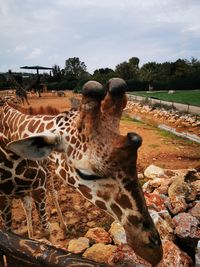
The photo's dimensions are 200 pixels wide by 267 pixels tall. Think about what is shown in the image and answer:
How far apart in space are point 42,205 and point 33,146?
2.39m

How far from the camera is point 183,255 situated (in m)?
3.66

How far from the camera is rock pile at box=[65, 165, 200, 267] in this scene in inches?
141

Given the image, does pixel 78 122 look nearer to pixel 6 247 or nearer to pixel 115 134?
pixel 115 134

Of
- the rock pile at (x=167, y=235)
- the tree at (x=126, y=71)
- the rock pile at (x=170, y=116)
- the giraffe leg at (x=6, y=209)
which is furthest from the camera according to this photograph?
the tree at (x=126, y=71)

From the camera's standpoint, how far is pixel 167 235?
13.6 feet

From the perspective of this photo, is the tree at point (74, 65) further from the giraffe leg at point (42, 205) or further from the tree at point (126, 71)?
the giraffe leg at point (42, 205)

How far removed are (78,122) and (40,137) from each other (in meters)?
0.34

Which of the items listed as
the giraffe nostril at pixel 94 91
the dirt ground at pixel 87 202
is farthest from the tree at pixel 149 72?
the giraffe nostril at pixel 94 91

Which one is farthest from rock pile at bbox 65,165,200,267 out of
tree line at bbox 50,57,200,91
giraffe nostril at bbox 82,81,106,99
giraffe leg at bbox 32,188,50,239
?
tree line at bbox 50,57,200,91

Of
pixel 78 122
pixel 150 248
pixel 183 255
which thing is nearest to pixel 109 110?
pixel 78 122

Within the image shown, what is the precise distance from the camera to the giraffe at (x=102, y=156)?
2260mm

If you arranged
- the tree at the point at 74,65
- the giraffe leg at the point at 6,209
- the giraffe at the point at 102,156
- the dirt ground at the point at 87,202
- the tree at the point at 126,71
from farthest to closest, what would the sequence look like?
the tree at the point at 74,65, the tree at the point at 126,71, the dirt ground at the point at 87,202, the giraffe leg at the point at 6,209, the giraffe at the point at 102,156

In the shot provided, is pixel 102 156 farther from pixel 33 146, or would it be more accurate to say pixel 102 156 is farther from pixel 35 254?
pixel 35 254

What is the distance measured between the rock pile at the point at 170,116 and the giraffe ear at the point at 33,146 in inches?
527
